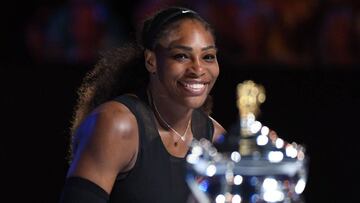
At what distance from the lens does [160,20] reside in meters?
2.26

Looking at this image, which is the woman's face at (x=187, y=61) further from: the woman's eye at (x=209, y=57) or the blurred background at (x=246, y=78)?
the blurred background at (x=246, y=78)

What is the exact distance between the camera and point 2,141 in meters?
3.92

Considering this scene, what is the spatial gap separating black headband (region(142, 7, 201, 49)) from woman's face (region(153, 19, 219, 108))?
0.03 m

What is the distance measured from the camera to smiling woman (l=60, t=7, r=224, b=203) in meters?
2.12

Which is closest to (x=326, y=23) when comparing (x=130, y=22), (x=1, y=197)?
(x=130, y=22)

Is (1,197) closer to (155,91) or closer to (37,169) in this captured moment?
(37,169)

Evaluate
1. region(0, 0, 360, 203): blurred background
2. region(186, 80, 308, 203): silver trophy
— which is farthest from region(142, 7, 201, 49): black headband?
region(0, 0, 360, 203): blurred background

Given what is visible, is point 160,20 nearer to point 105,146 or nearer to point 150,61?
point 150,61

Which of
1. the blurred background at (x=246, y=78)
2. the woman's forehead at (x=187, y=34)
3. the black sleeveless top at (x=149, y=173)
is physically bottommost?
the blurred background at (x=246, y=78)

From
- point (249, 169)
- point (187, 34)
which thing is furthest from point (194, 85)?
point (249, 169)

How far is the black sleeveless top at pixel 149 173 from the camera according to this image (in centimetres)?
223

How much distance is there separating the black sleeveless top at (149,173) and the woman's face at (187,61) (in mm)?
101

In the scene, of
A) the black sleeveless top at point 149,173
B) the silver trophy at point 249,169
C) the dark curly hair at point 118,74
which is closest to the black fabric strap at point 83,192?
the black sleeveless top at point 149,173

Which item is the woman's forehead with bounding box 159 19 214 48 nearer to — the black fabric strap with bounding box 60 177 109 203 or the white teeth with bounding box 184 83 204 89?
the white teeth with bounding box 184 83 204 89
